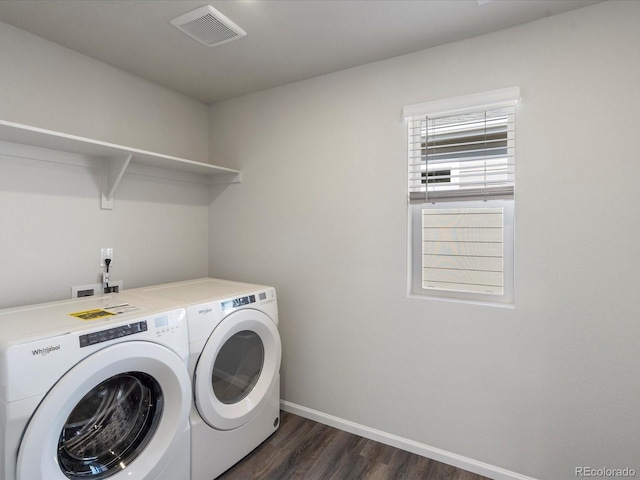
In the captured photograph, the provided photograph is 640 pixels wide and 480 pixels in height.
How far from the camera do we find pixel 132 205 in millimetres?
2330

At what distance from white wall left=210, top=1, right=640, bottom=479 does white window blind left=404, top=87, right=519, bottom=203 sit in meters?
0.07

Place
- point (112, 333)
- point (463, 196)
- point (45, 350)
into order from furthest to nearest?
point (463, 196) → point (112, 333) → point (45, 350)

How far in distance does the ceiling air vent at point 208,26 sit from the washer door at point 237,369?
1503mm

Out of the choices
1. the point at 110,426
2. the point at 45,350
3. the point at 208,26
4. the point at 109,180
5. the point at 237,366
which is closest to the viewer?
the point at 45,350

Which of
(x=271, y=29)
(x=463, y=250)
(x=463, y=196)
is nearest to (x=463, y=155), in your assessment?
(x=463, y=196)

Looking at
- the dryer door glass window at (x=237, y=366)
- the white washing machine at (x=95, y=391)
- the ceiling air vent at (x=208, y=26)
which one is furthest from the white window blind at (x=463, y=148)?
the white washing machine at (x=95, y=391)

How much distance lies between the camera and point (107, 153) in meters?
2.01

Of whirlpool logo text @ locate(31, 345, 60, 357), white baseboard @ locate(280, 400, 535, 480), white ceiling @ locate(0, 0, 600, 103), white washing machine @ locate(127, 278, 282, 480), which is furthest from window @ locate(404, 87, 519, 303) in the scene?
whirlpool logo text @ locate(31, 345, 60, 357)

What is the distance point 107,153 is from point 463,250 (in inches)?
84.3

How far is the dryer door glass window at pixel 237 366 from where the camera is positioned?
1.88 meters

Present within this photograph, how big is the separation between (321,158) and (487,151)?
40.3 inches

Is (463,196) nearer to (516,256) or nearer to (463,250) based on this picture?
(463,250)

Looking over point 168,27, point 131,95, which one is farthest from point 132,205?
point 168,27

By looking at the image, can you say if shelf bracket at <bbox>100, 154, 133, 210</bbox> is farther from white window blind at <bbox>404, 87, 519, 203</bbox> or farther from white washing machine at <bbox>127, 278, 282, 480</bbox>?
white window blind at <bbox>404, 87, 519, 203</bbox>
